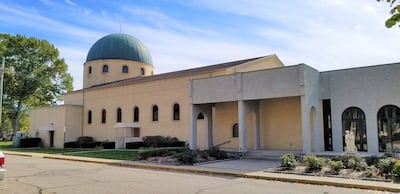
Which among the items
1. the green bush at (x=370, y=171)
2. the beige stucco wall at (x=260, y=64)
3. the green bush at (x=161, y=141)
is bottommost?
the green bush at (x=370, y=171)

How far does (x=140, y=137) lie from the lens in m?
35.7

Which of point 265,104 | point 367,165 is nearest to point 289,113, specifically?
point 265,104

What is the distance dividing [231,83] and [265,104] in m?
3.48

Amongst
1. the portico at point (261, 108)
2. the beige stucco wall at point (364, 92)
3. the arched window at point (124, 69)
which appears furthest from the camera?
the arched window at point (124, 69)

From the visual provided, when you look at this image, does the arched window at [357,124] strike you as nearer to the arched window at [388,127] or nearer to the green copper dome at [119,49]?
the arched window at [388,127]

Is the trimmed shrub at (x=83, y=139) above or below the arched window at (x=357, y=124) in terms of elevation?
below

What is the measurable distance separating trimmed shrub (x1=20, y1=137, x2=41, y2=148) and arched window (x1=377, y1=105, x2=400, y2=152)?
38562mm

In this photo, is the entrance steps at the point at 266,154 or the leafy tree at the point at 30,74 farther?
the leafy tree at the point at 30,74

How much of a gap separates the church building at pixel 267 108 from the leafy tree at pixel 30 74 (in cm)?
1920

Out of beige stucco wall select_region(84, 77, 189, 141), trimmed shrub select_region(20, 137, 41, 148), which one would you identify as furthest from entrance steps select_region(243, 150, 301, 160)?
trimmed shrub select_region(20, 137, 41, 148)

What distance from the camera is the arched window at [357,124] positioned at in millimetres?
21844

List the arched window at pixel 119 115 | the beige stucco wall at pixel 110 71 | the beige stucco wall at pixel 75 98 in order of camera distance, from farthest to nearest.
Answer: the beige stucco wall at pixel 110 71 → the beige stucco wall at pixel 75 98 → the arched window at pixel 119 115

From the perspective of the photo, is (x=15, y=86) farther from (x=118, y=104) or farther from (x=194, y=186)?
(x=194, y=186)

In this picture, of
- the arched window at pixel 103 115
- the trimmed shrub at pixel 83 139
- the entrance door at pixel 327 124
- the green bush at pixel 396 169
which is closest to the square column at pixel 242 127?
the entrance door at pixel 327 124
